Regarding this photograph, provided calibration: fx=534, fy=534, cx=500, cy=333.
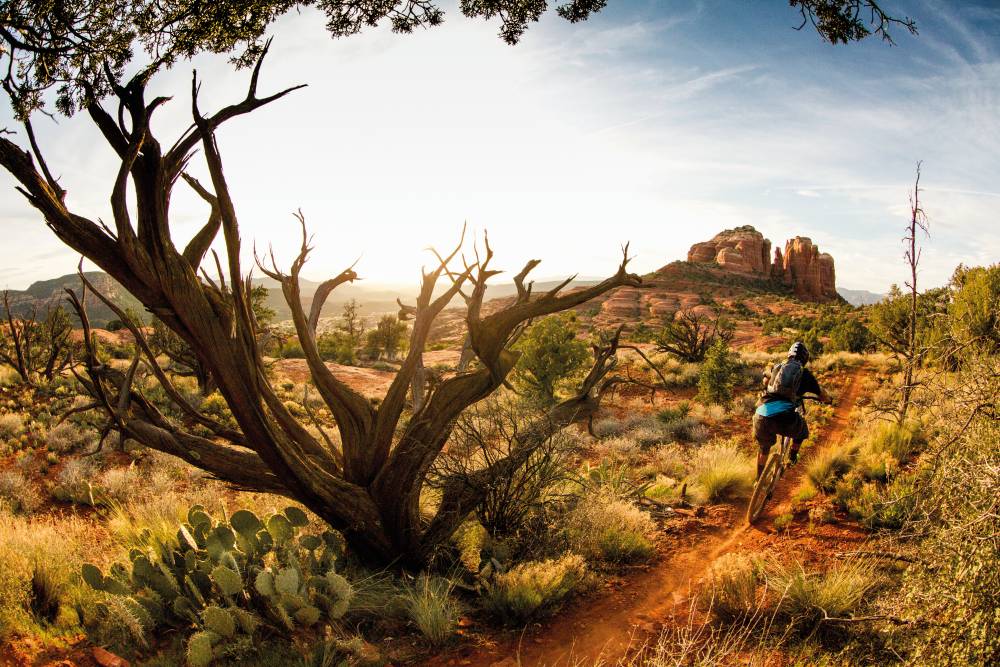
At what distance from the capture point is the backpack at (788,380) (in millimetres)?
7047

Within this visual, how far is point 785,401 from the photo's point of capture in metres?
7.20

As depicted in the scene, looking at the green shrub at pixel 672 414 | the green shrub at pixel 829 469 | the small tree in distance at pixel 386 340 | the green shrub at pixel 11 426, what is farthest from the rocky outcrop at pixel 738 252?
the green shrub at pixel 11 426

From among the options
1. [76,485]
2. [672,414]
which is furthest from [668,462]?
[76,485]

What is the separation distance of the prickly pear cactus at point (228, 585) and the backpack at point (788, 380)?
5.87 meters

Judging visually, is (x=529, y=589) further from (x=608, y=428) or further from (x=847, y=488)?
(x=608, y=428)

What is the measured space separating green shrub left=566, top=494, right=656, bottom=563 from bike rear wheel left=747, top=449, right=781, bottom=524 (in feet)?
4.53

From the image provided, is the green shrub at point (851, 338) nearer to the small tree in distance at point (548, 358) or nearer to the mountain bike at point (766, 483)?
the small tree in distance at point (548, 358)

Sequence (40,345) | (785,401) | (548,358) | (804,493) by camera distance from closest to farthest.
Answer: (785,401)
(804,493)
(548,358)
(40,345)

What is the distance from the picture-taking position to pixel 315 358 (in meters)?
4.50

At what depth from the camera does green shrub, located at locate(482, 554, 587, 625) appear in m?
4.50

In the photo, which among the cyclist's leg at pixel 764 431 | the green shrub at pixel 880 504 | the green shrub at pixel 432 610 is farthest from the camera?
the cyclist's leg at pixel 764 431

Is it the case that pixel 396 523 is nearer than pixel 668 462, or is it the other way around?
pixel 396 523

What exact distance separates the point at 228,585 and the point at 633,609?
3.31 meters

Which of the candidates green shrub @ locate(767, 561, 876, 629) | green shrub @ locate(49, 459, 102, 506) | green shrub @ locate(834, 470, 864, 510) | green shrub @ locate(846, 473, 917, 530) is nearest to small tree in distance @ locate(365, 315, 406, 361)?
green shrub @ locate(49, 459, 102, 506)
